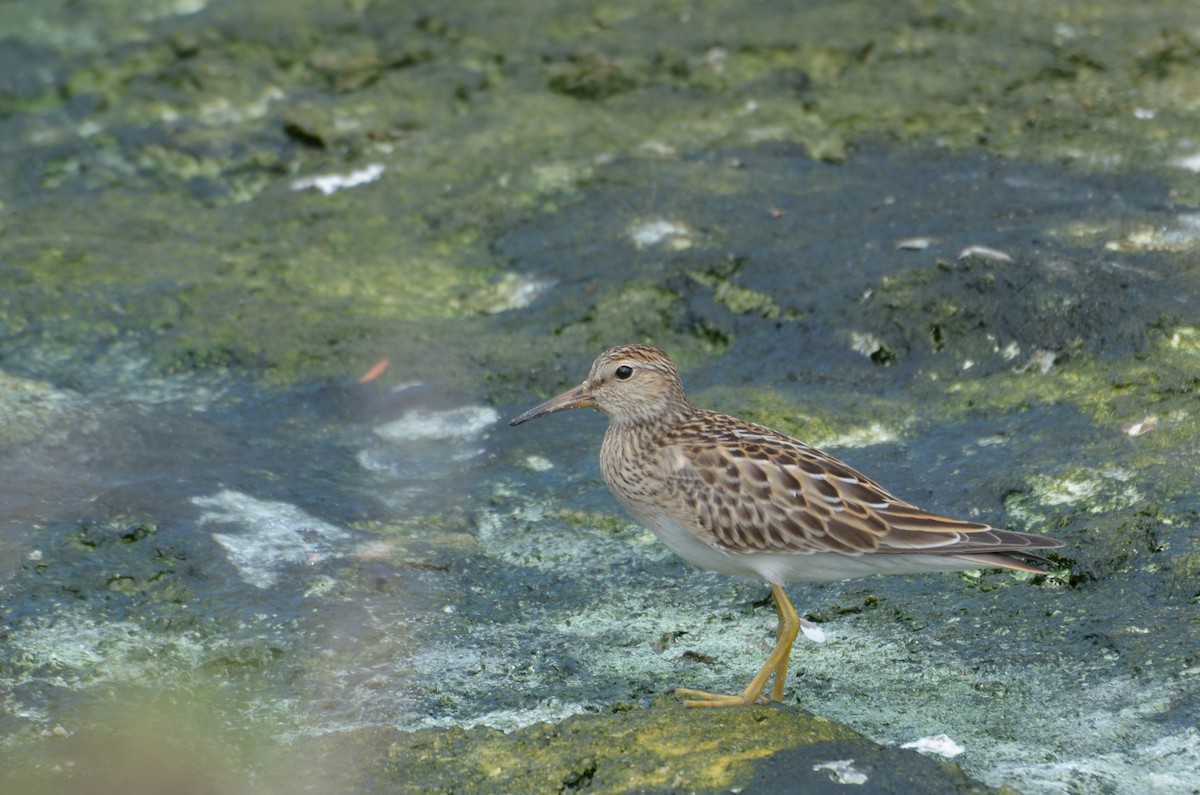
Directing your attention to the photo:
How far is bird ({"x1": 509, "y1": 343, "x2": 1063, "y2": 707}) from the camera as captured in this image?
4797mm

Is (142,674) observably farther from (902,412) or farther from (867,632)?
(902,412)

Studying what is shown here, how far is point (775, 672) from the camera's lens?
4.90 m

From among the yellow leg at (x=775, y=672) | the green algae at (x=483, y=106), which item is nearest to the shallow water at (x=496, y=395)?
the green algae at (x=483, y=106)

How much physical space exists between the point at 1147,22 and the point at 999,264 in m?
3.42

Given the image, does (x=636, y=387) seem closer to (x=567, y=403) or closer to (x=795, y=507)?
(x=567, y=403)

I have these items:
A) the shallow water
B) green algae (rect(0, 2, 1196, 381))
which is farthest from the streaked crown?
green algae (rect(0, 2, 1196, 381))

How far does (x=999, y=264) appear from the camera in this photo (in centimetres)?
696

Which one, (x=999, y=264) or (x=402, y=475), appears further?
(x=999, y=264)

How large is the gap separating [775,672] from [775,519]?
1.70 feet

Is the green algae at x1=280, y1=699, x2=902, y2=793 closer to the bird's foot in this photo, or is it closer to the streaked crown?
the bird's foot

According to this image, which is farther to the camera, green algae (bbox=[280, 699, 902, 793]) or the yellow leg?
the yellow leg

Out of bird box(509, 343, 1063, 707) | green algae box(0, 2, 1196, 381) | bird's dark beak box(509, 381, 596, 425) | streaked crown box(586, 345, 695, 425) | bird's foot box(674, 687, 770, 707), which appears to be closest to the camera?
bird's foot box(674, 687, 770, 707)

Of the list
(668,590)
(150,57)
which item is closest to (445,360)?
(668,590)

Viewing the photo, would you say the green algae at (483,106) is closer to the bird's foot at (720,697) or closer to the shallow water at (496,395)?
the shallow water at (496,395)
